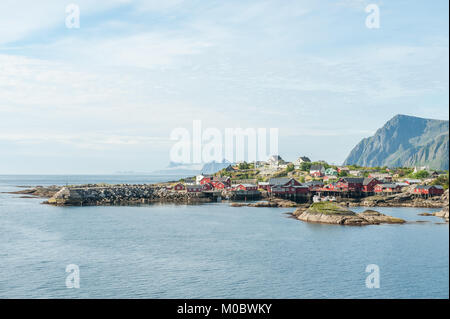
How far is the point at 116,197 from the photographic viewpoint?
87.3 m

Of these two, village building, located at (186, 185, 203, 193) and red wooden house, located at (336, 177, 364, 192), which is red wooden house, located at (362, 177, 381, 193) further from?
village building, located at (186, 185, 203, 193)

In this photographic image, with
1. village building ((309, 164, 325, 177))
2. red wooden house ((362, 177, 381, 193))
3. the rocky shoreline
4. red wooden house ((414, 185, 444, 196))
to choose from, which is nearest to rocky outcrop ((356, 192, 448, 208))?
the rocky shoreline

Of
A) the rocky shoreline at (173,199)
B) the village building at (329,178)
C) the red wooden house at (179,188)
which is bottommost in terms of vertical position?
the rocky shoreline at (173,199)

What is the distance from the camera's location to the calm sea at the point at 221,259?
78.1 ft

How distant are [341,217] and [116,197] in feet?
176

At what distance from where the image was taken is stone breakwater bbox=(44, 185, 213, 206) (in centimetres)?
8039

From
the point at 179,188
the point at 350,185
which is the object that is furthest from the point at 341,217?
the point at 179,188

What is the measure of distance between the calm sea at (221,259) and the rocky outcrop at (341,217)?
2.45 metres

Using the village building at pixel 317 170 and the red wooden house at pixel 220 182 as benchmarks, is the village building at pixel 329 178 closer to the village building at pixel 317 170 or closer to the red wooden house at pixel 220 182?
the village building at pixel 317 170

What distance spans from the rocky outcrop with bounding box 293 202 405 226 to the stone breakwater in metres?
40.4

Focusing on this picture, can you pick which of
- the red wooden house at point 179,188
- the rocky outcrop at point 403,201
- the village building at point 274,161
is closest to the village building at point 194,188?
the red wooden house at point 179,188

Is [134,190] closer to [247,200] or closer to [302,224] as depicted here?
[247,200]

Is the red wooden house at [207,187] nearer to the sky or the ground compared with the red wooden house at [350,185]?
nearer to the ground
